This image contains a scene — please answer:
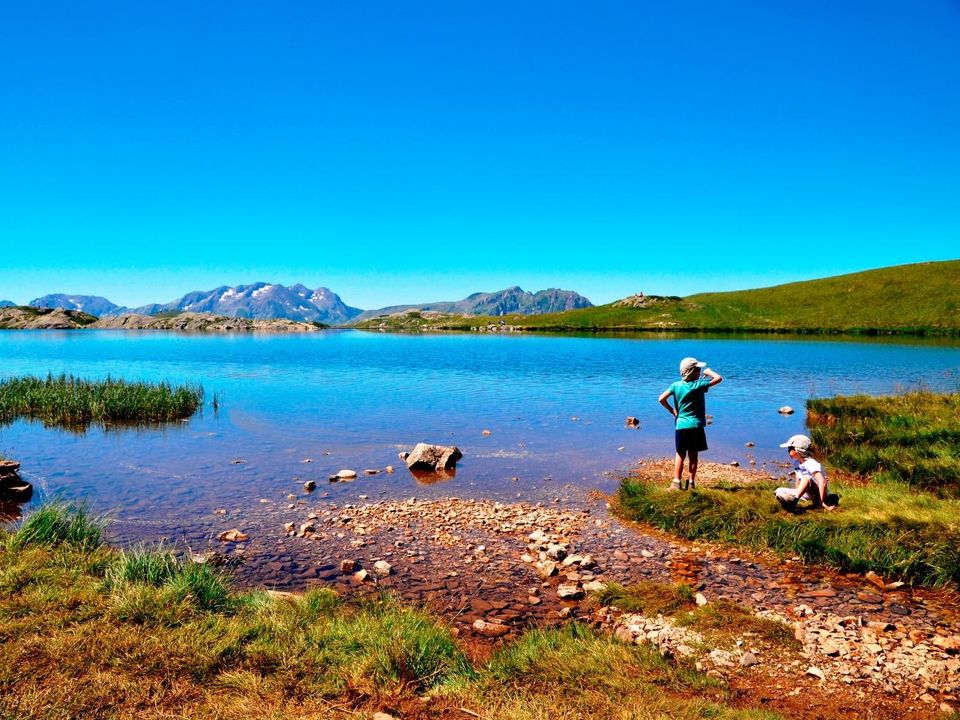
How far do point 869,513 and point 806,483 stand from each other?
1.36m

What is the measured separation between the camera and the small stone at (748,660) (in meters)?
8.05

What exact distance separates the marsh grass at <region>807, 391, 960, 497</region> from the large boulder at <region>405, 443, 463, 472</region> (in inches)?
587

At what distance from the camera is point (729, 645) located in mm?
8570

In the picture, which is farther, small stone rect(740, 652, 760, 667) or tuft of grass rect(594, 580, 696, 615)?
tuft of grass rect(594, 580, 696, 615)

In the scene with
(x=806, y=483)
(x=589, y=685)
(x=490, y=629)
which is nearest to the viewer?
(x=589, y=685)

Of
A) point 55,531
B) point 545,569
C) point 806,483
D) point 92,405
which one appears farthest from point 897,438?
point 92,405

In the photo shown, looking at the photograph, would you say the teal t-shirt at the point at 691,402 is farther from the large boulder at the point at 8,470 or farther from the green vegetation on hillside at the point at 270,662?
the large boulder at the point at 8,470

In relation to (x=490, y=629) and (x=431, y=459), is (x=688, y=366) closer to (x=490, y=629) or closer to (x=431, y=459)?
(x=490, y=629)

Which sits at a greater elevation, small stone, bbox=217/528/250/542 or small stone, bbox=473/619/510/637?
small stone, bbox=473/619/510/637

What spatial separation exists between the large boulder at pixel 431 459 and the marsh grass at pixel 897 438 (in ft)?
48.9

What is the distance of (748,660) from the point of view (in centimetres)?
810

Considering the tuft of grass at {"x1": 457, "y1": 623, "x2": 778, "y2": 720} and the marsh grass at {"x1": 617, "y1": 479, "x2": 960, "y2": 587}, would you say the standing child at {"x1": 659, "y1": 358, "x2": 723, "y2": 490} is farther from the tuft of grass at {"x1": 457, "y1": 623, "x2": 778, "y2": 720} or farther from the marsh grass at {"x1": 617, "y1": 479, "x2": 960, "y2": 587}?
the tuft of grass at {"x1": 457, "y1": 623, "x2": 778, "y2": 720}

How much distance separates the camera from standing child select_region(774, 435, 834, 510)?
13.3m

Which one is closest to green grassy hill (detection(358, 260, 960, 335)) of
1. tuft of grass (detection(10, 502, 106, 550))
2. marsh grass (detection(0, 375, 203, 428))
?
marsh grass (detection(0, 375, 203, 428))
